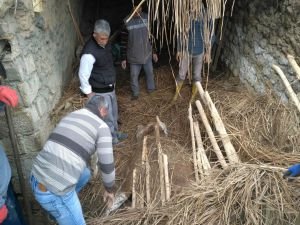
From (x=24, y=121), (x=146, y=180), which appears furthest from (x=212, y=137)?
(x=24, y=121)

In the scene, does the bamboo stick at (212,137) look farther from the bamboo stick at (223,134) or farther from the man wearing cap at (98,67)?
the man wearing cap at (98,67)

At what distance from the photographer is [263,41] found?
15.6 feet

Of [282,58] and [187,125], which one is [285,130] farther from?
[187,125]

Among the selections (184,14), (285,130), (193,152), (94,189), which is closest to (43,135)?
(94,189)

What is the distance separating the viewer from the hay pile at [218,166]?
3.12 metres

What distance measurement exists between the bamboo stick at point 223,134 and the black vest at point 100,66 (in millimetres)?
1321

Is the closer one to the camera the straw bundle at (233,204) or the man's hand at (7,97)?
the man's hand at (7,97)

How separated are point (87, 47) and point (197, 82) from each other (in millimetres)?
1762

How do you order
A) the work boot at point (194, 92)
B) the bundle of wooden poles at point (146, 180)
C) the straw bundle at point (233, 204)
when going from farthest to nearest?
the work boot at point (194, 92) → the bundle of wooden poles at point (146, 180) → the straw bundle at point (233, 204)

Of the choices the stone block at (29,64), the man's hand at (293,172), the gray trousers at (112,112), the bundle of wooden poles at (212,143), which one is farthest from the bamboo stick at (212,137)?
the stone block at (29,64)

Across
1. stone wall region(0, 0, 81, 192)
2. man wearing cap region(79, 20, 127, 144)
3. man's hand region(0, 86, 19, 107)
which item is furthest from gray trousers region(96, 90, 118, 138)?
man's hand region(0, 86, 19, 107)

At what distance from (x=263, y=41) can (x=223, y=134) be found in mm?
1587

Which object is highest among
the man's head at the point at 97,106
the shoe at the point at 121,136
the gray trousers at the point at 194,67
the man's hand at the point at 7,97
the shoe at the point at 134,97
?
the man's hand at the point at 7,97

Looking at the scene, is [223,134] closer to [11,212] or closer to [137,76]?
[137,76]
